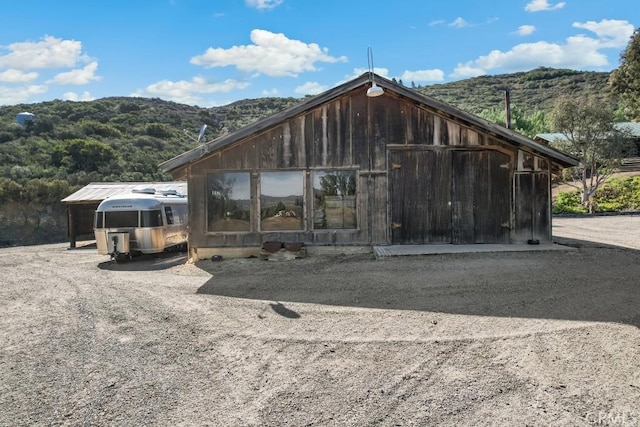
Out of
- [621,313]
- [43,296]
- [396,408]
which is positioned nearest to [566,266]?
[621,313]

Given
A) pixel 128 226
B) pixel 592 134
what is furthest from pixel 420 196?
pixel 592 134

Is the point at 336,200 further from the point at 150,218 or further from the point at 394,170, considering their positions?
the point at 150,218

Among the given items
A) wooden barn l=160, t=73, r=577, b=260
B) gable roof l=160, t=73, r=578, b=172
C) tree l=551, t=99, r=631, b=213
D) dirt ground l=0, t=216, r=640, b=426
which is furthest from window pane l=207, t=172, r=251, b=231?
tree l=551, t=99, r=631, b=213

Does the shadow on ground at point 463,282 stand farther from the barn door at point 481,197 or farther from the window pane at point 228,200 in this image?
the barn door at point 481,197

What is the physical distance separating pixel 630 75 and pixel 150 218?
21275 mm

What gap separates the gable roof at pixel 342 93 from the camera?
10547mm

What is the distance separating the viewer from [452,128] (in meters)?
11.0

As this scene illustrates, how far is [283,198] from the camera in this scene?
36.2 ft

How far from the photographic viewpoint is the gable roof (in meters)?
10.5

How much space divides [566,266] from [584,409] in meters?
5.89

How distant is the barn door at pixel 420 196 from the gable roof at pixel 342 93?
1.07 m

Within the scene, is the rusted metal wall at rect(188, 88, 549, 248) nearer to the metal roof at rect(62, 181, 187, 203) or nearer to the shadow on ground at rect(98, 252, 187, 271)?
the shadow on ground at rect(98, 252, 187, 271)

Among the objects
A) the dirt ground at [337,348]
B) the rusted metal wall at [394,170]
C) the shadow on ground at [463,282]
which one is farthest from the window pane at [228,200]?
the dirt ground at [337,348]

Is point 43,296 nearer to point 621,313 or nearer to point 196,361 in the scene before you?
point 196,361
